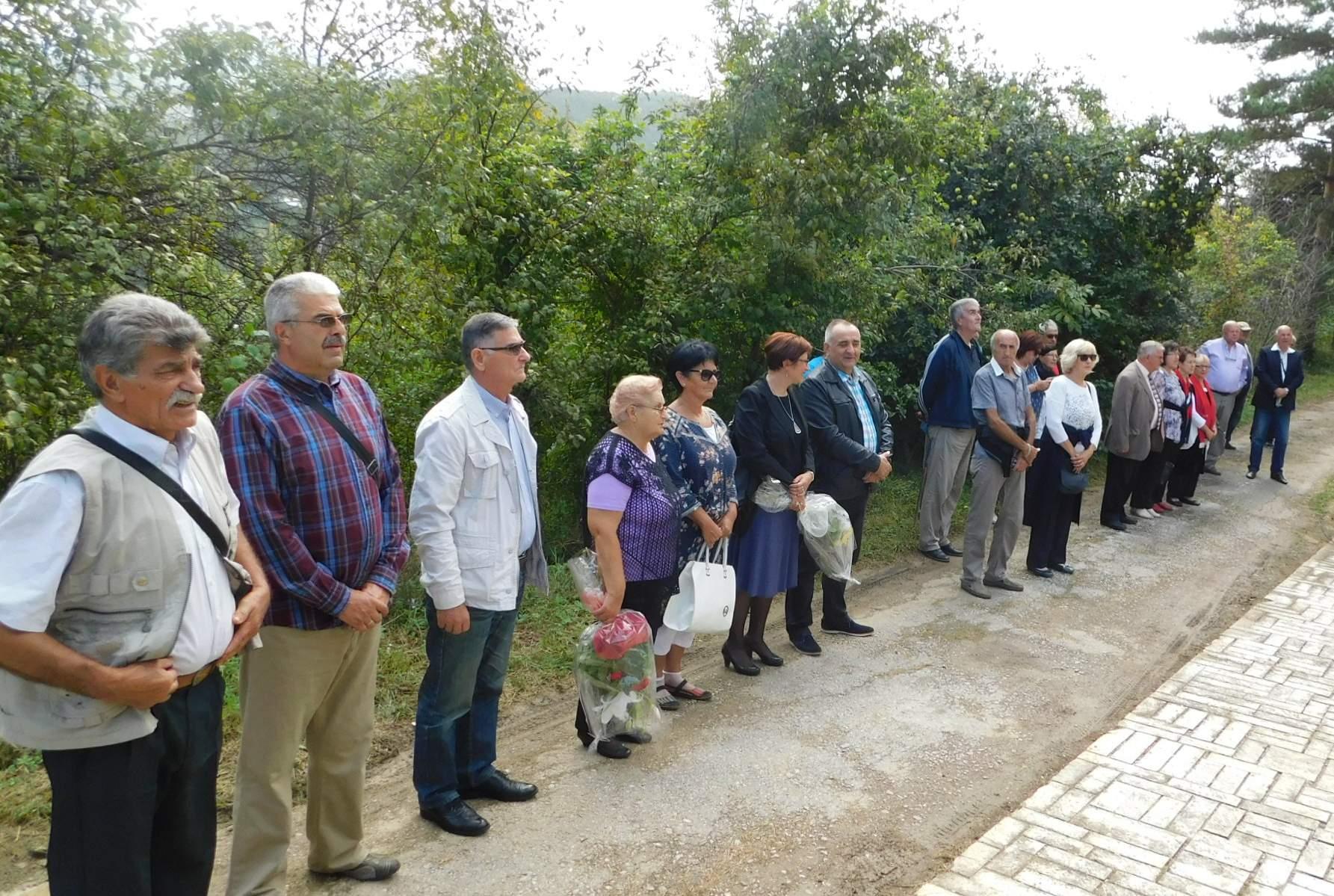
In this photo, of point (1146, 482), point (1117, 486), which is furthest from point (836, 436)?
point (1146, 482)

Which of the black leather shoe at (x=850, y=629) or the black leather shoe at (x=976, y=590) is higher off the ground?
the black leather shoe at (x=976, y=590)

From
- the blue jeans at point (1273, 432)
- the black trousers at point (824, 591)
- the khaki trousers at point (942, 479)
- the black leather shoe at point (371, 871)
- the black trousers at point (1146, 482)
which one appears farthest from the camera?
the blue jeans at point (1273, 432)

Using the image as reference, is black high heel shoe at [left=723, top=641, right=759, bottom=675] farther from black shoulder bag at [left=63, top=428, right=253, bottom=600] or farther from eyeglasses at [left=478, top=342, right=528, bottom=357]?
black shoulder bag at [left=63, top=428, right=253, bottom=600]

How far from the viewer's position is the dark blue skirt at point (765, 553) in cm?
528

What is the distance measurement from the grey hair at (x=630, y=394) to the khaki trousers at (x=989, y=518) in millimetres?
3689

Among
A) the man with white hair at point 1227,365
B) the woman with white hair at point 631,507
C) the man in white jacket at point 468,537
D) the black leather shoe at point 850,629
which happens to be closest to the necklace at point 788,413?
the woman with white hair at point 631,507

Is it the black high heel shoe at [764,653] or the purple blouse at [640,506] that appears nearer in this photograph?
the purple blouse at [640,506]

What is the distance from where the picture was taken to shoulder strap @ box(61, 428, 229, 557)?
7.53 ft

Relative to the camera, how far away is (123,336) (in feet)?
7.59

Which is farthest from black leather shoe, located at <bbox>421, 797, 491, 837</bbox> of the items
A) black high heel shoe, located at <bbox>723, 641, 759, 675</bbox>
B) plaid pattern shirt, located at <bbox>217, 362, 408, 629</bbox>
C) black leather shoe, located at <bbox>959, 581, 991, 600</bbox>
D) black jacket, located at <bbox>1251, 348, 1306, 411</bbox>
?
black jacket, located at <bbox>1251, 348, 1306, 411</bbox>

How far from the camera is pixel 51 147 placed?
11.8 ft

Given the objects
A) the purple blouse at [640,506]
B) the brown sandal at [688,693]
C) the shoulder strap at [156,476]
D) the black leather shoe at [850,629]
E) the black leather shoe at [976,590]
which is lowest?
the brown sandal at [688,693]

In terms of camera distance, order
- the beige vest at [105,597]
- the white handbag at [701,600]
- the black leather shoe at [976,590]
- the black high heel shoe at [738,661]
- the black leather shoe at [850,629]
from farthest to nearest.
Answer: the black leather shoe at [976,590]
the black leather shoe at [850,629]
the black high heel shoe at [738,661]
the white handbag at [701,600]
the beige vest at [105,597]

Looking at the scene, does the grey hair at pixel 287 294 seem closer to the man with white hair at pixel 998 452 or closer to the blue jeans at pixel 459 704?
the blue jeans at pixel 459 704
